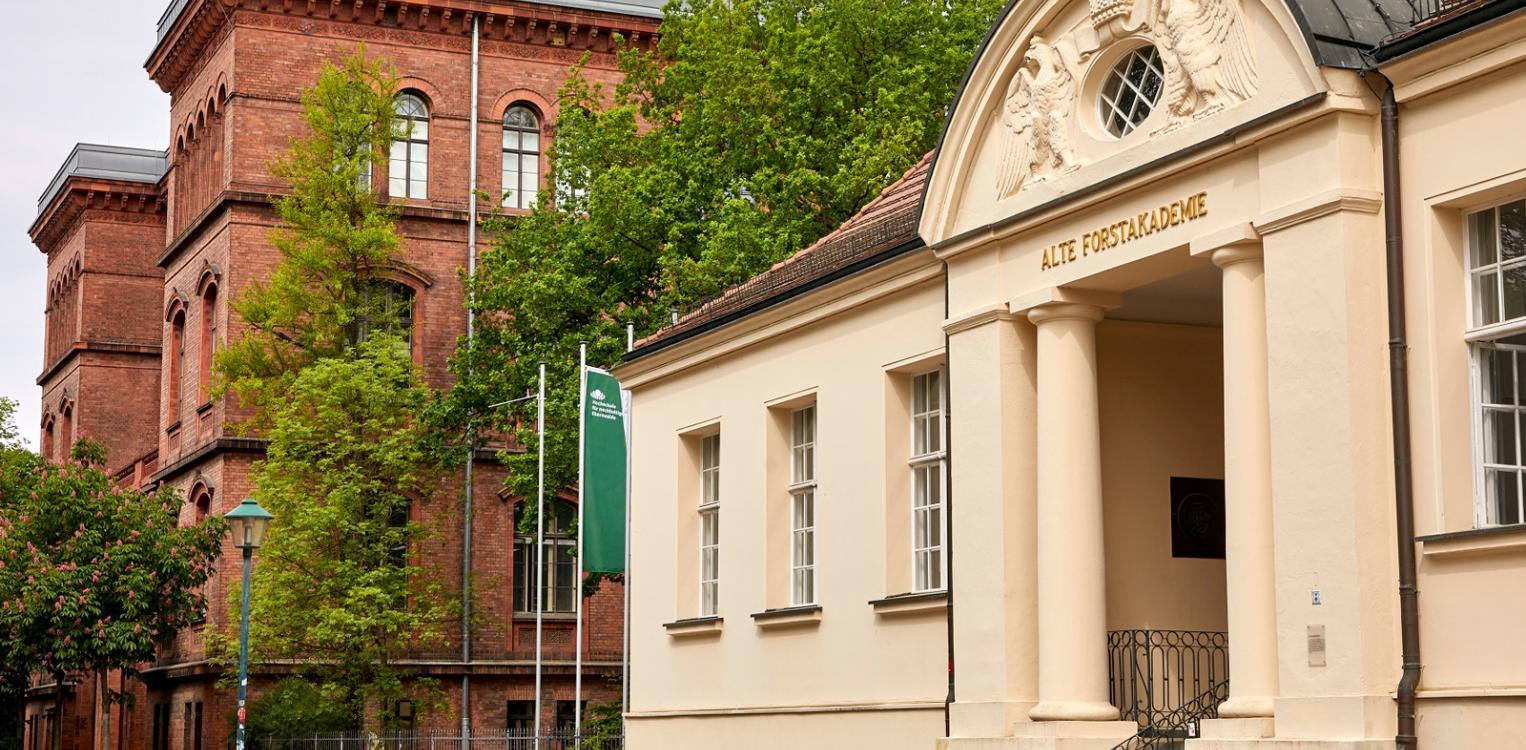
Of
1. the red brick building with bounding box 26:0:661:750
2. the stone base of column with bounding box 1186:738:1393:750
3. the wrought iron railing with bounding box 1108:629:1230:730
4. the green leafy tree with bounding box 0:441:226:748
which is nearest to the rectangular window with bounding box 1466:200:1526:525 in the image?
the stone base of column with bounding box 1186:738:1393:750

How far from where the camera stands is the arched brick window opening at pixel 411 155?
4488 cm

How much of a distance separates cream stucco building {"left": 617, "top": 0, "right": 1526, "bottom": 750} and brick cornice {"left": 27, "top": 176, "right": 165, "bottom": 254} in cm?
3950

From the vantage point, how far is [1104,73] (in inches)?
607

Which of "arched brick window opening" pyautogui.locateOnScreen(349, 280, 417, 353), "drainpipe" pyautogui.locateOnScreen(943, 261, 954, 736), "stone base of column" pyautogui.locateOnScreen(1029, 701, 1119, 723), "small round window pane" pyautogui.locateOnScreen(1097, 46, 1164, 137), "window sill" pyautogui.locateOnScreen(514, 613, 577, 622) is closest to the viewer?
"small round window pane" pyautogui.locateOnScreen(1097, 46, 1164, 137)

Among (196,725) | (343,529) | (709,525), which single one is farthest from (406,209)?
(709,525)

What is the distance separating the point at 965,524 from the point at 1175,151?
4.12 m

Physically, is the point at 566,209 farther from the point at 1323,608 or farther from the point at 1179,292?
the point at 1323,608

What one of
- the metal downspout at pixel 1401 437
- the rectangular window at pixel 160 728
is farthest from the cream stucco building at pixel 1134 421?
the rectangular window at pixel 160 728

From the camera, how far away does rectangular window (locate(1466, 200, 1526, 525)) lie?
12.1 meters

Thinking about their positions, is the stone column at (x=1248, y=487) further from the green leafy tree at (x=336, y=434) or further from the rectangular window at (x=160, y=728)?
the rectangular window at (x=160, y=728)

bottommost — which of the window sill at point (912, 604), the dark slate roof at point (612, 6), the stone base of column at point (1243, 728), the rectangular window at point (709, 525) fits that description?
the stone base of column at point (1243, 728)

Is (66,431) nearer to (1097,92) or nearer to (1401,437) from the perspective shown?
(1097,92)

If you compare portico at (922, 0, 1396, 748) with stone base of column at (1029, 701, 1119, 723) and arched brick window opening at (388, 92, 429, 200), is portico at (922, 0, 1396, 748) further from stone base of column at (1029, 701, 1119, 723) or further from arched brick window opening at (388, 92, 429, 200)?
arched brick window opening at (388, 92, 429, 200)

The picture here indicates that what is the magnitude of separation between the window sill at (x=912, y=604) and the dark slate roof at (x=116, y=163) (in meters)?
45.1
